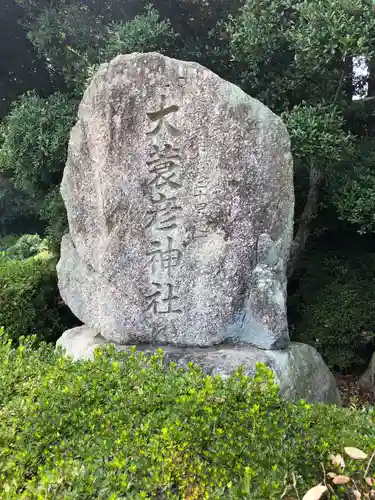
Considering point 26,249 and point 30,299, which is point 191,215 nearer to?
point 30,299

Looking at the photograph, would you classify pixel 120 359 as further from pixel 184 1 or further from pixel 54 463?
pixel 184 1

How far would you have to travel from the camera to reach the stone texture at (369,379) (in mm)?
5363

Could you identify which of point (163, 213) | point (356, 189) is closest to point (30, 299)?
point (163, 213)

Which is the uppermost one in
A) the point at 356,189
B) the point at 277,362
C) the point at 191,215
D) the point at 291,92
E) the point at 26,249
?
the point at 291,92

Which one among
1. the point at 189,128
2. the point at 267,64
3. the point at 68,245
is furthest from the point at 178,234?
the point at 267,64

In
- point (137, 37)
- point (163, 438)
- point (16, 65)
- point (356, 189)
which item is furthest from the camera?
point (16, 65)

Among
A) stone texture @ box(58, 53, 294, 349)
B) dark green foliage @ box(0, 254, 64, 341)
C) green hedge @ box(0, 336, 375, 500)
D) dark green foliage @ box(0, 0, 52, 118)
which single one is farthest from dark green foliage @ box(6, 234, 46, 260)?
green hedge @ box(0, 336, 375, 500)

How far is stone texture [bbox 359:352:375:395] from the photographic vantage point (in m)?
5.36

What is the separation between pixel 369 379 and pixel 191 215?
3299 mm

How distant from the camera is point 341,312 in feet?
18.3

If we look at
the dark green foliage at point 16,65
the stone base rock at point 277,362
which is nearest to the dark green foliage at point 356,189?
the stone base rock at point 277,362

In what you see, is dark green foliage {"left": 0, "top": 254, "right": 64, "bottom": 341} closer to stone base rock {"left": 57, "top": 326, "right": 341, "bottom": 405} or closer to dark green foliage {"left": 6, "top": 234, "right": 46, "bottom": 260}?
stone base rock {"left": 57, "top": 326, "right": 341, "bottom": 405}

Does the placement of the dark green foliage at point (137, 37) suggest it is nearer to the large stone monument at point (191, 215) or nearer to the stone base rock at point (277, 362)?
the large stone monument at point (191, 215)

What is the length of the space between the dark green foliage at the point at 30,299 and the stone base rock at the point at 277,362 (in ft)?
5.46
